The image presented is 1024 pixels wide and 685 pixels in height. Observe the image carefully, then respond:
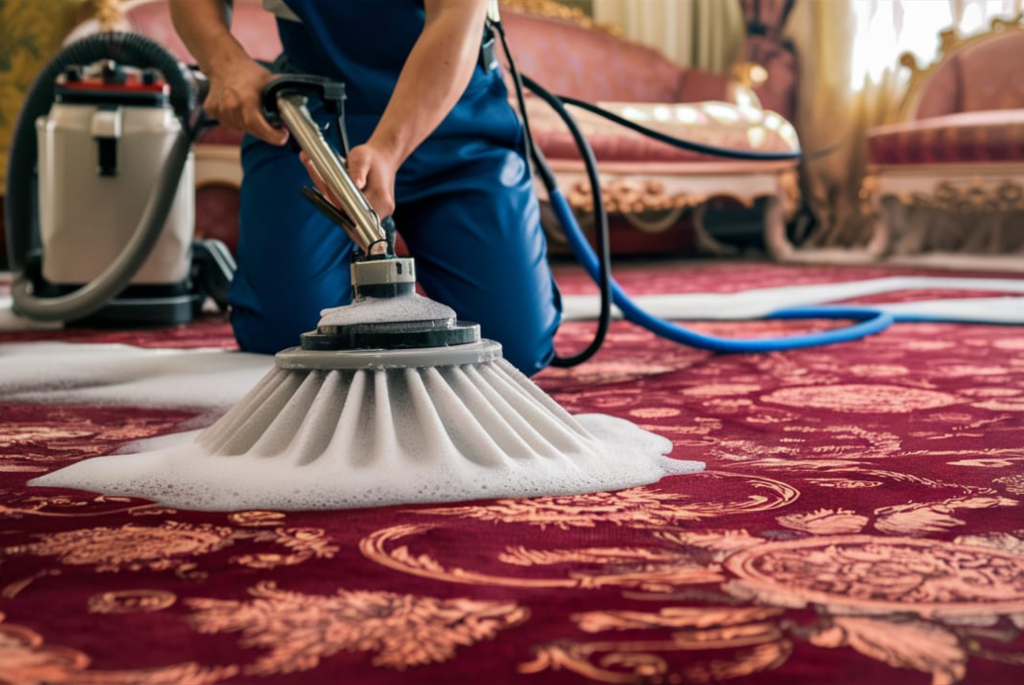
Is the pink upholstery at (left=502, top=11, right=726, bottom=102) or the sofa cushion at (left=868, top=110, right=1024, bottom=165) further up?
the pink upholstery at (left=502, top=11, right=726, bottom=102)

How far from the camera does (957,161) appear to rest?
11.8 feet

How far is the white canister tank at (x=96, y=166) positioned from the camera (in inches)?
78.3

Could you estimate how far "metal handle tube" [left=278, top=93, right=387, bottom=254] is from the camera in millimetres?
823

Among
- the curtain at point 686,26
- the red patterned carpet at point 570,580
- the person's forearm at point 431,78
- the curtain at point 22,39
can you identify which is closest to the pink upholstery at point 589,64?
the curtain at point 686,26

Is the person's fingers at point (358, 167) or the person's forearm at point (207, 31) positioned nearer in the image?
the person's fingers at point (358, 167)

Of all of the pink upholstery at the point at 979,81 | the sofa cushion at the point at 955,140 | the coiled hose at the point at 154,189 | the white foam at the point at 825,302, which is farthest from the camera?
the pink upholstery at the point at 979,81

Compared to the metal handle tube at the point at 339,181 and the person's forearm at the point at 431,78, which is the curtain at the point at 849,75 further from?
the metal handle tube at the point at 339,181

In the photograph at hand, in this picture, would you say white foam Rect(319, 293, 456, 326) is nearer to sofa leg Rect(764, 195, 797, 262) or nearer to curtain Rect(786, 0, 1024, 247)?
sofa leg Rect(764, 195, 797, 262)

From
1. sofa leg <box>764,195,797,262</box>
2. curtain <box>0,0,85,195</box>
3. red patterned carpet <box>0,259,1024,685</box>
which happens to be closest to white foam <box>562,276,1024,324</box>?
sofa leg <box>764,195,797,262</box>

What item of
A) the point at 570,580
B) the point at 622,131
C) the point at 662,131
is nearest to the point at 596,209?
the point at 570,580

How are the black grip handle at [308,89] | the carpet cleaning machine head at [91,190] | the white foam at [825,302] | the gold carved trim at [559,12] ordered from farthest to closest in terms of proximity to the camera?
the gold carved trim at [559,12] → the white foam at [825,302] → the carpet cleaning machine head at [91,190] → the black grip handle at [308,89]

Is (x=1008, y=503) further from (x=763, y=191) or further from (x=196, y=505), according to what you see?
(x=763, y=191)

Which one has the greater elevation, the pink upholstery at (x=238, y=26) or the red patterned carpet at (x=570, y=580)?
the pink upholstery at (x=238, y=26)

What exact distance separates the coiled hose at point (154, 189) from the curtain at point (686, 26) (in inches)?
121
